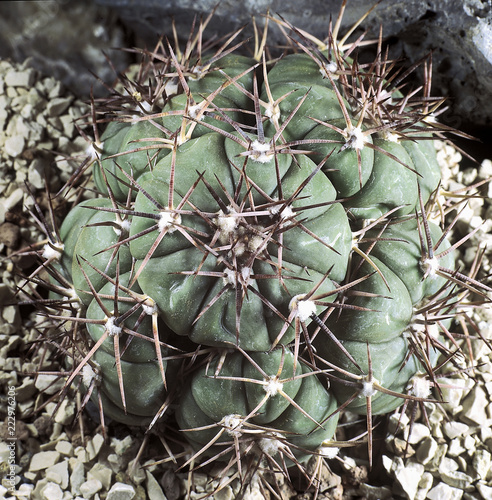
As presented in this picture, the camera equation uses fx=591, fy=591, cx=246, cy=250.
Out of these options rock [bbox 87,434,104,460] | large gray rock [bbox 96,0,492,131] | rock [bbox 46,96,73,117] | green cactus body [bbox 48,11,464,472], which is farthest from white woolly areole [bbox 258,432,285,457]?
rock [bbox 46,96,73,117]

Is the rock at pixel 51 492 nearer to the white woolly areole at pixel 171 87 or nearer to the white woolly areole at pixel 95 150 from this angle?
the white woolly areole at pixel 95 150

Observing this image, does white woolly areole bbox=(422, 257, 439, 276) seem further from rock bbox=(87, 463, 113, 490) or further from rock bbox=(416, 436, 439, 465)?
rock bbox=(87, 463, 113, 490)

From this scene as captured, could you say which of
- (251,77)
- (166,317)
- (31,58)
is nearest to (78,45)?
(31,58)

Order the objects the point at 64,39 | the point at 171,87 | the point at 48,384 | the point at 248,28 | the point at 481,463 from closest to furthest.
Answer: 1. the point at 171,87
2. the point at 481,463
3. the point at 48,384
4. the point at 248,28
5. the point at 64,39

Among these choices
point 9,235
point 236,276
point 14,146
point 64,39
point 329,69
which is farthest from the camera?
point 64,39

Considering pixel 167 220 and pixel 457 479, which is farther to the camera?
pixel 457 479

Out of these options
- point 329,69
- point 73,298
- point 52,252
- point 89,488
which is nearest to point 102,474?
point 89,488

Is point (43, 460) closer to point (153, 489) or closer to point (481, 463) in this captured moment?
point (153, 489)
